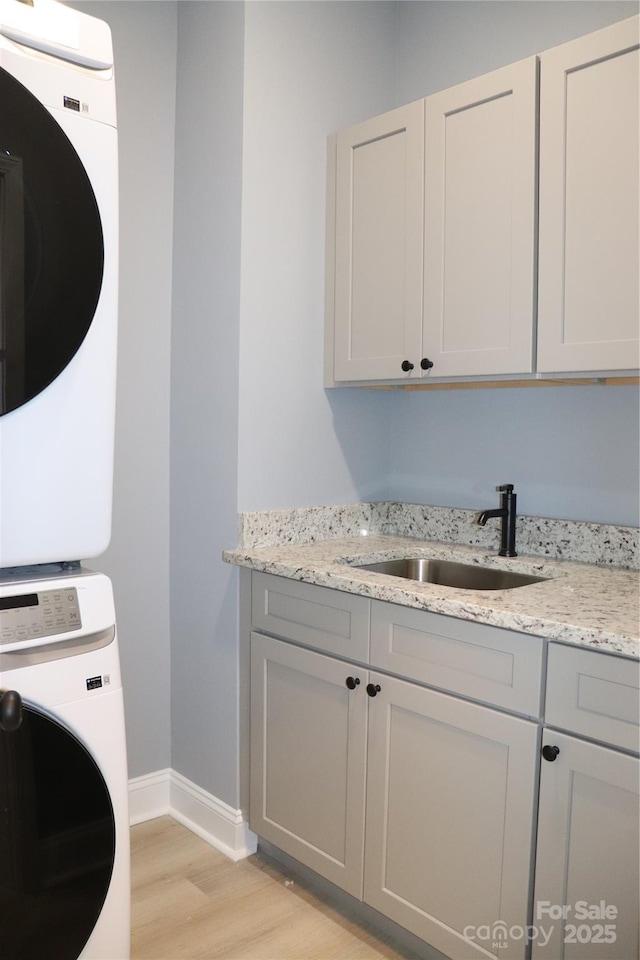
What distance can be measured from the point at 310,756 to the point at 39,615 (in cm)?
92

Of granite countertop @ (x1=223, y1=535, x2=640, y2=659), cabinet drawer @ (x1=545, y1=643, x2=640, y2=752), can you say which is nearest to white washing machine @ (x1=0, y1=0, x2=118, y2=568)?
granite countertop @ (x1=223, y1=535, x2=640, y2=659)

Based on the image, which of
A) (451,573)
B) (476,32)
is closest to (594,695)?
(451,573)

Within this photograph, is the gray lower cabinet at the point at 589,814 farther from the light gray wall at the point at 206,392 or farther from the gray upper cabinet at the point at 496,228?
the light gray wall at the point at 206,392

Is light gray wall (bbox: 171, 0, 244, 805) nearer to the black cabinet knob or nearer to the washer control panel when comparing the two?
the washer control panel

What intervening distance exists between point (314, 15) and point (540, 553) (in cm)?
171

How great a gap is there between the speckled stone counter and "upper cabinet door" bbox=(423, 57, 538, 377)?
53 centimetres

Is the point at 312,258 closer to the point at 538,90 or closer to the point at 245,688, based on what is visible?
the point at 538,90

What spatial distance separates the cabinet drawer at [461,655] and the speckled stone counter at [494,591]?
38 millimetres

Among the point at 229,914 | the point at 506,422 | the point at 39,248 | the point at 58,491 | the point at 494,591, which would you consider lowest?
the point at 229,914

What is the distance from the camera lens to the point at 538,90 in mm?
1759

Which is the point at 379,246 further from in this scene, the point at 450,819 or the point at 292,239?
the point at 450,819

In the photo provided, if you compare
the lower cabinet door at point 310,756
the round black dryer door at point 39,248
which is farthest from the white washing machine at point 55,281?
the lower cabinet door at point 310,756

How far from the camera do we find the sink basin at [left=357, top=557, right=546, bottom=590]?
2.05 m

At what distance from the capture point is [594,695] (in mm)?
1351
